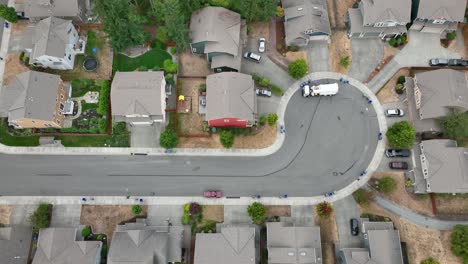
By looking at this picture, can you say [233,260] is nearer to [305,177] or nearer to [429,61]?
[305,177]

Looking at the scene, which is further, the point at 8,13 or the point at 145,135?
the point at 8,13

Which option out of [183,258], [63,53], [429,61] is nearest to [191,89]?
[63,53]

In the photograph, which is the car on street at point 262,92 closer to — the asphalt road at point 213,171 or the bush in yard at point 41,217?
the asphalt road at point 213,171

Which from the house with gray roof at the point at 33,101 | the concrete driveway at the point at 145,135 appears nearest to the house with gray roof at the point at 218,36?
the concrete driveway at the point at 145,135

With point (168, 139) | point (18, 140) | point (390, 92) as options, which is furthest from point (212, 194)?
point (390, 92)

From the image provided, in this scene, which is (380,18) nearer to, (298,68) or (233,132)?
(298,68)
